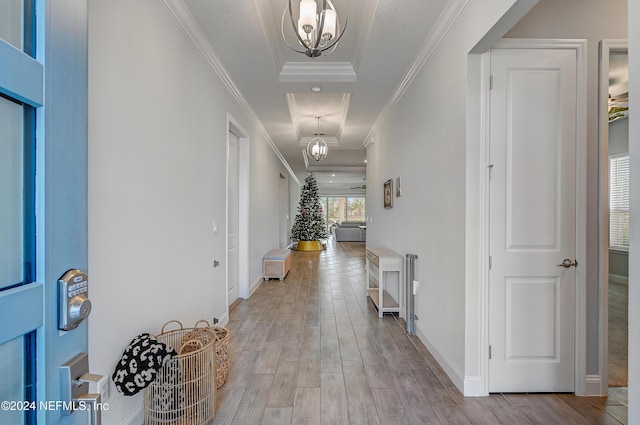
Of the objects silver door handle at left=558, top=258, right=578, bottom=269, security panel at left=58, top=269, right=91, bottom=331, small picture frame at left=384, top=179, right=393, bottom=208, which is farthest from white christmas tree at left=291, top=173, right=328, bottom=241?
security panel at left=58, top=269, right=91, bottom=331

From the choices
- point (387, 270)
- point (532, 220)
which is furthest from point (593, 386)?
point (387, 270)

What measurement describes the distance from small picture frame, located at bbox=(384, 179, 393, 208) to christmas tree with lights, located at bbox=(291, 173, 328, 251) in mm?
6161

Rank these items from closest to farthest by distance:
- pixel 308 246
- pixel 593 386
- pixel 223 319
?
1. pixel 593 386
2. pixel 223 319
3. pixel 308 246

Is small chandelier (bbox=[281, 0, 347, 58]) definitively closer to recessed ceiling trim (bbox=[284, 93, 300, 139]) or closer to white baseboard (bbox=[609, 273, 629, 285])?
recessed ceiling trim (bbox=[284, 93, 300, 139])

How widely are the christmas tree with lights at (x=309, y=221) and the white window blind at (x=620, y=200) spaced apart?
7624 millimetres

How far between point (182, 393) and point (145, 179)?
1290mm

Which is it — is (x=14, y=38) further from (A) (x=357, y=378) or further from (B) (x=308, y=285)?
(B) (x=308, y=285)

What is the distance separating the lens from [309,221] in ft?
35.8

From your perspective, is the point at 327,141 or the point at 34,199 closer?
the point at 34,199

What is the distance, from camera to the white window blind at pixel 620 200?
18.6ft

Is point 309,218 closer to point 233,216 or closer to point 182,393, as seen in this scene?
point 233,216

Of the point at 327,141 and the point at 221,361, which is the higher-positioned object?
the point at 327,141

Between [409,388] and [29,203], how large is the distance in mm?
2464

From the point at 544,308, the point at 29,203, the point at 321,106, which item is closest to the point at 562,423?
the point at 544,308
